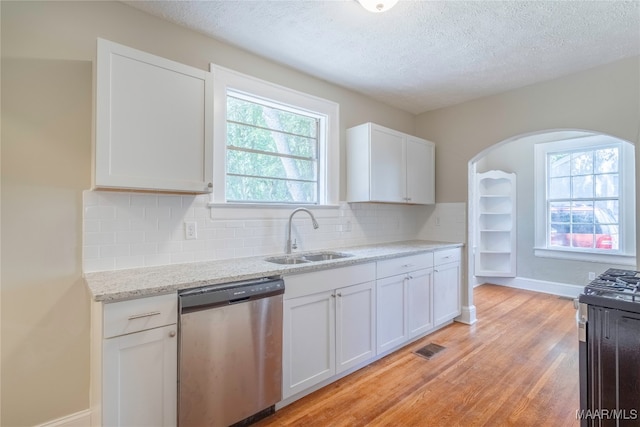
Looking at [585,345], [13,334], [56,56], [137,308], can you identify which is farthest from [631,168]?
[13,334]

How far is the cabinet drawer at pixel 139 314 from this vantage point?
142cm

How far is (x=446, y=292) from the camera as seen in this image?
11.3 feet

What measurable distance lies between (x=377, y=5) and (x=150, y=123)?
1.50 m

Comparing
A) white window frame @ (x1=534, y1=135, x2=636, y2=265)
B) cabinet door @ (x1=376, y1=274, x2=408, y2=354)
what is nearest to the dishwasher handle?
cabinet door @ (x1=376, y1=274, x2=408, y2=354)

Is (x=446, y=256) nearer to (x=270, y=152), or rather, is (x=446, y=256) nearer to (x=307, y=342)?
(x=307, y=342)

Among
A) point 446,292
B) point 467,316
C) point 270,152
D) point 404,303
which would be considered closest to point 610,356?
point 404,303

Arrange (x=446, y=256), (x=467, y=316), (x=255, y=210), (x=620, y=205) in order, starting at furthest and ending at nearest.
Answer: (x=620, y=205) → (x=467, y=316) → (x=446, y=256) → (x=255, y=210)

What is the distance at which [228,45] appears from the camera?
247cm

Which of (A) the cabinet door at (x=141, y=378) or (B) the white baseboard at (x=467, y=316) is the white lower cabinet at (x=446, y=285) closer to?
(B) the white baseboard at (x=467, y=316)

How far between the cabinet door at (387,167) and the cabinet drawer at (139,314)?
213 cm

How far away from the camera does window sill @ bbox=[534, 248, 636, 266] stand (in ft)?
13.9

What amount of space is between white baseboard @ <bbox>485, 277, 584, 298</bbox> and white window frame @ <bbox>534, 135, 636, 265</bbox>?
1.39 ft

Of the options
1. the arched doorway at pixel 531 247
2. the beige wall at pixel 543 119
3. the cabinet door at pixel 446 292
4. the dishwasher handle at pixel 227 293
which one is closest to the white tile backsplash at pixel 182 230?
the dishwasher handle at pixel 227 293

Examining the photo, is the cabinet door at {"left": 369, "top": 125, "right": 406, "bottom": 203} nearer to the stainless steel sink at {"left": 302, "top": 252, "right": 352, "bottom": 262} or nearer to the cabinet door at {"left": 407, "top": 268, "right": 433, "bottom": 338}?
the stainless steel sink at {"left": 302, "top": 252, "right": 352, "bottom": 262}
